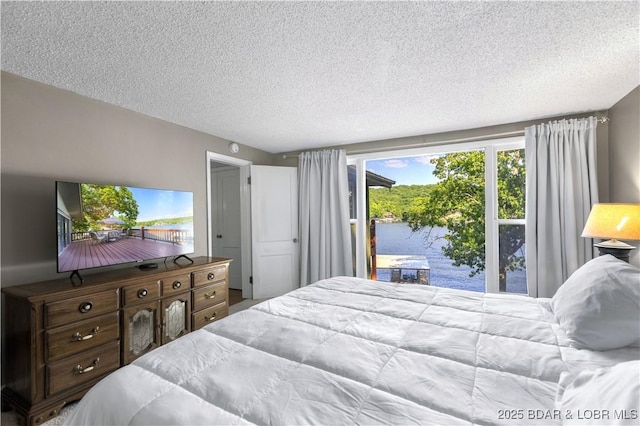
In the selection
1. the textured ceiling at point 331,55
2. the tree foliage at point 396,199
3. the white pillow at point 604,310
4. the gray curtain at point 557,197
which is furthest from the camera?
the tree foliage at point 396,199

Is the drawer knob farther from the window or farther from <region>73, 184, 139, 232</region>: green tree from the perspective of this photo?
the window

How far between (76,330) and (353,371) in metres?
2.00

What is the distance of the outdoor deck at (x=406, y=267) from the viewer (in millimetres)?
4973

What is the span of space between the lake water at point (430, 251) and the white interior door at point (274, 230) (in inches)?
67.3

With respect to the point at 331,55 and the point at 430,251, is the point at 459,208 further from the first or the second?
the point at 331,55

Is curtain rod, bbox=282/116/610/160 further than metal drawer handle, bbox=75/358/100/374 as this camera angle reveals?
Yes

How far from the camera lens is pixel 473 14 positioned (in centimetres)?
148

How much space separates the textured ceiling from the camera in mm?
1464

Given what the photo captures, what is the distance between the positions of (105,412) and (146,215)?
2.04 metres

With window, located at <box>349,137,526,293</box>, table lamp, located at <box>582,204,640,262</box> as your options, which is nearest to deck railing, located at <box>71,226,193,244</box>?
window, located at <box>349,137,526,293</box>

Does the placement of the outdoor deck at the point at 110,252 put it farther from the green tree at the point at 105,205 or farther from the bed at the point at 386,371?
the bed at the point at 386,371

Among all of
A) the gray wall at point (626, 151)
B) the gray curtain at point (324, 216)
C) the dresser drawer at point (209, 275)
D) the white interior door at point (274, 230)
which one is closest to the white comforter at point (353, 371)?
the dresser drawer at point (209, 275)

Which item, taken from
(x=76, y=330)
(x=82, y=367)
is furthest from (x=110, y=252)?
(x=82, y=367)

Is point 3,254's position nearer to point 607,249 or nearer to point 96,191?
point 96,191
